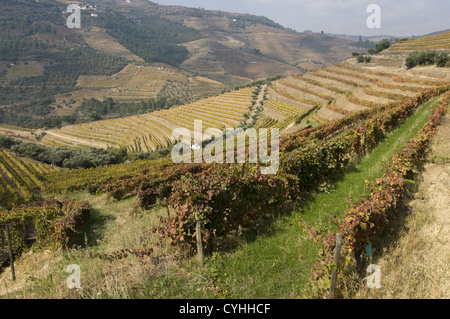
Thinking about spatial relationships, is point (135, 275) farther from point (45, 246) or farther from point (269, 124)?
point (269, 124)

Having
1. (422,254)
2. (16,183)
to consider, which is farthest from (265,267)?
(16,183)

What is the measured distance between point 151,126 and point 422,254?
80.6 meters

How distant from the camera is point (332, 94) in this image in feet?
148

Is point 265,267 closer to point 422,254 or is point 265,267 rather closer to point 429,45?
point 422,254

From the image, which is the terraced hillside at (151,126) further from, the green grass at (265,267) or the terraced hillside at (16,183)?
the green grass at (265,267)

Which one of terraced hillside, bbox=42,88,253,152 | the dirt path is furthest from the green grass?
terraced hillside, bbox=42,88,253,152

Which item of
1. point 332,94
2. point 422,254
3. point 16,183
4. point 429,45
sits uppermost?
point 429,45

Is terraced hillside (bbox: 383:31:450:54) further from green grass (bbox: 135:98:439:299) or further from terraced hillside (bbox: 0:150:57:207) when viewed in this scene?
terraced hillside (bbox: 0:150:57:207)

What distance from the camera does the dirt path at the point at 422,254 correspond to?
4180 millimetres

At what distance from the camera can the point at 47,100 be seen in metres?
164

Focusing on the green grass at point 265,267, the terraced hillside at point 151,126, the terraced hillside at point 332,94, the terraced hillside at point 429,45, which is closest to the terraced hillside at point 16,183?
the green grass at point 265,267
